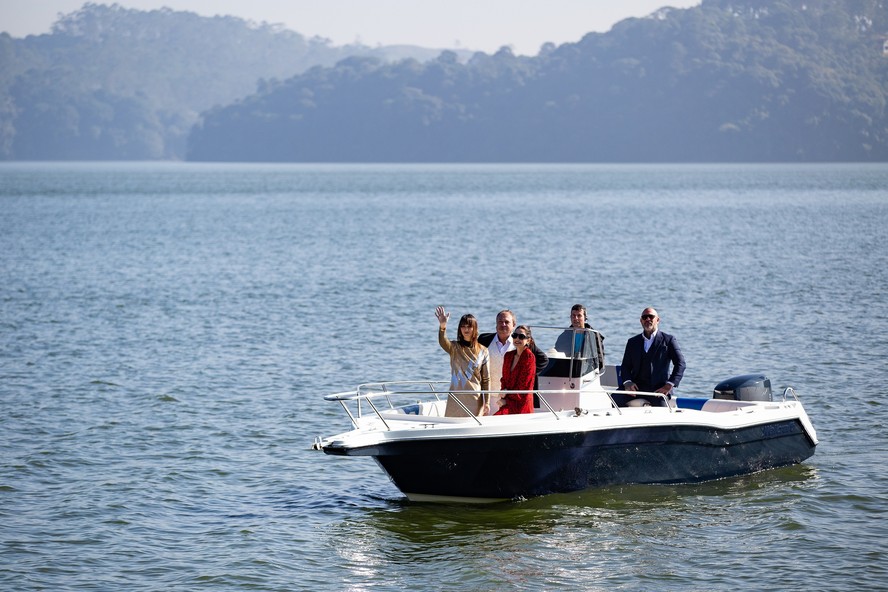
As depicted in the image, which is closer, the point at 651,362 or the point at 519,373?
the point at 519,373

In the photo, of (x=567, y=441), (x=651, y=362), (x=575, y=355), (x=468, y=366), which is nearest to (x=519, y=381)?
(x=468, y=366)

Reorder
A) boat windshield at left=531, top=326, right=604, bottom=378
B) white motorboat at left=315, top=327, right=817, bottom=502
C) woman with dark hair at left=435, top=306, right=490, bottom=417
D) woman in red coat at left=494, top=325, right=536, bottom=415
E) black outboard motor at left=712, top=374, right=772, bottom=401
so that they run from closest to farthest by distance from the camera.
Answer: white motorboat at left=315, top=327, right=817, bottom=502 < woman with dark hair at left=435, top=306, right=490, bottom=417 < woman in red coat at left=494, top=325, right=536, bottom=415 < boat windshield at left=531, top=326, right=604, bottom=378 < black outboard motor at left=712, top=374, right=772, bottom=401

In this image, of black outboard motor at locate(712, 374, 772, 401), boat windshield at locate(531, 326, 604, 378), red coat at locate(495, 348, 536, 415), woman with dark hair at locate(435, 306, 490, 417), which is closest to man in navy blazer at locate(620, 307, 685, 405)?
boat windshield at locate(531, 326, 604, 378)

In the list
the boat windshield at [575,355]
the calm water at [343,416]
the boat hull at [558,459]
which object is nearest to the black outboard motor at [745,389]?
the boat hull at [558,459]

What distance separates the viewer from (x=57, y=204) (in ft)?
296

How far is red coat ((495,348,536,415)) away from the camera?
13156 mm

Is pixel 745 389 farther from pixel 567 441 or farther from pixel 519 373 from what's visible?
pixel 519 373

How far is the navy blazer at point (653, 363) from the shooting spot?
47.1 ft

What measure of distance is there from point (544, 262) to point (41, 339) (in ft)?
64.9

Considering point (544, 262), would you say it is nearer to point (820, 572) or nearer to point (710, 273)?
point (710, 273)

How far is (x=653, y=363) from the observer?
14.4 meters

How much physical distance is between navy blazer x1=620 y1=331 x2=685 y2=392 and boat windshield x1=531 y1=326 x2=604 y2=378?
1.52 ft

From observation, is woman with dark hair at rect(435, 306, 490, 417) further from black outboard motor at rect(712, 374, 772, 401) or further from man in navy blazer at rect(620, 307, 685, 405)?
black outboard motor at rect(712, 374, 772, 401)

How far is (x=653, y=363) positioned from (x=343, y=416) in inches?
220
